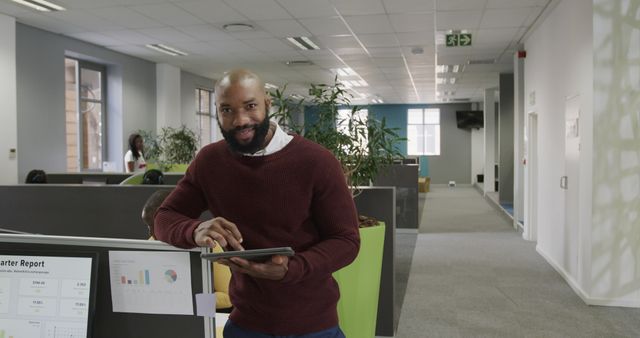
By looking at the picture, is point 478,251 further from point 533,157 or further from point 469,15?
point 469,15

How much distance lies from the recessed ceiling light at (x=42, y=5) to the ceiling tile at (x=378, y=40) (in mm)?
3419

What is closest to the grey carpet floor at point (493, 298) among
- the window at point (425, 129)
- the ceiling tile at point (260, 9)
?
the ceiling tile at point (260, 9)

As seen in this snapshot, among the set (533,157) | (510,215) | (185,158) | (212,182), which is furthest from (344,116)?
(510,215)

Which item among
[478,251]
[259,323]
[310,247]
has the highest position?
[310,247]

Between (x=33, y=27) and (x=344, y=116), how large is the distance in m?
4.89

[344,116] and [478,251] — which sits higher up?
[344,116]

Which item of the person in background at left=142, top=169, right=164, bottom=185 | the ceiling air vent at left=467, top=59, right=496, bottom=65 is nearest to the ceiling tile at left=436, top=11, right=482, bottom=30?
the ceiling air vent at left=467, top=59, right=496, bottom=65

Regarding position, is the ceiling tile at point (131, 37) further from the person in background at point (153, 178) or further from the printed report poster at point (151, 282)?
the printed report poster at point (151, 282)

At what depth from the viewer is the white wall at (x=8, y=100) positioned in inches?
235

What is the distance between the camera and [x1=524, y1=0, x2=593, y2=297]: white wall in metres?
4.13

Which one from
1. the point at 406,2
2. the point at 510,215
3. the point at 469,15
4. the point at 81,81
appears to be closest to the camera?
the point at 406,2

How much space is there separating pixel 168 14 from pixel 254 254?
540 cm

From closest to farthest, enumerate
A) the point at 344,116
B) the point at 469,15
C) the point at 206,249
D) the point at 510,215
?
the point at 206,249
the point at 344,116
the point at 469,15
the point at 510,215

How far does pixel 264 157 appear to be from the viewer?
3.99ft
